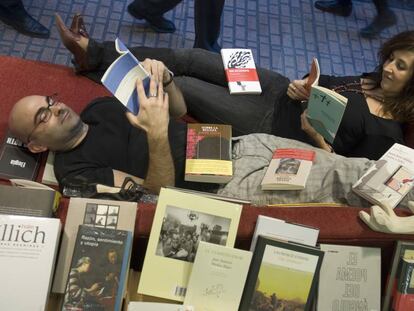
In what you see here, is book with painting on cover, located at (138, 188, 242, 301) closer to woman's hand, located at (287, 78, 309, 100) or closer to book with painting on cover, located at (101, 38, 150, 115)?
book with painting on cover, located at (101, 38, 150, 115)

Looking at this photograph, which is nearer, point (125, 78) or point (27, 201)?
point (27, 201)

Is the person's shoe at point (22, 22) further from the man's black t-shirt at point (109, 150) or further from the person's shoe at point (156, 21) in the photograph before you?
the man's black t-shirt at point (109, 150)

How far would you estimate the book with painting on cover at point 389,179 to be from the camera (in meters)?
1.58

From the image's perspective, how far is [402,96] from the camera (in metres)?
1.94

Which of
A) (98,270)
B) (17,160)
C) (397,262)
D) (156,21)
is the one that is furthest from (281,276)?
(156,21)

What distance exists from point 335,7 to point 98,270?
2.59m

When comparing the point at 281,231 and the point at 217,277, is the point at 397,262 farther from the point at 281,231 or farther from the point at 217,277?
the point at 217,277

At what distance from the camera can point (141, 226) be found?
146 centimetres

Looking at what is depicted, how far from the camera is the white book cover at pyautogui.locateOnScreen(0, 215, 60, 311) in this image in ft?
4.21

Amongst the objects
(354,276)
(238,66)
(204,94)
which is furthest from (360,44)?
(354,276)

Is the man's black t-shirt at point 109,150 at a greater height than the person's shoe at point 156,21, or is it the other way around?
the person's shoe at point 156,21

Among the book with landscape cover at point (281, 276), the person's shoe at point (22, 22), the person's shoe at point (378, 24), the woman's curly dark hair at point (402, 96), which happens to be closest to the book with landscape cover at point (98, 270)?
the book with landscape cover at point (281, 276)

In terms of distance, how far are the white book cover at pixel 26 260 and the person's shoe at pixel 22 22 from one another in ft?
5.63

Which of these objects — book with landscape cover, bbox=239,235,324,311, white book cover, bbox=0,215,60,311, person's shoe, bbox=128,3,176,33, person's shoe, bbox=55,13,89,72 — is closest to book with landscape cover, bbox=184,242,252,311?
book with landscape cover, bbox=239,235,324,311
